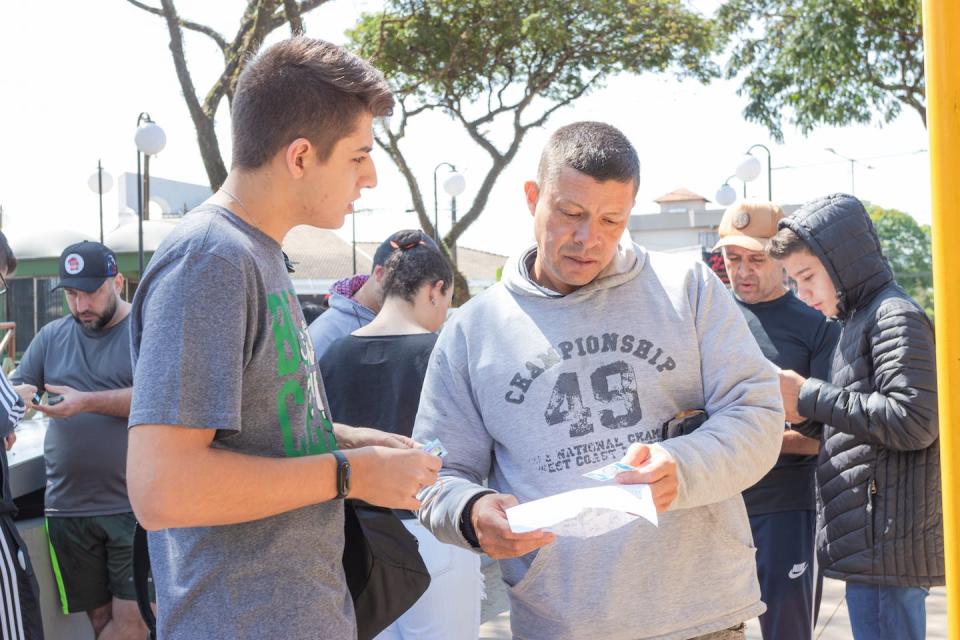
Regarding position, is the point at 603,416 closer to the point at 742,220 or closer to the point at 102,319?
the point at 742,220

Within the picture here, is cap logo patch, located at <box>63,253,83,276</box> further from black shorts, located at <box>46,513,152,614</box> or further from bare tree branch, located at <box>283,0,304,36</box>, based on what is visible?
bare tree branch, located at <box>283,0,304,36</box>

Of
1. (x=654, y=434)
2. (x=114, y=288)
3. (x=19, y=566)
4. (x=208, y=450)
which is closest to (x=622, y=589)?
(x=654, y=434)

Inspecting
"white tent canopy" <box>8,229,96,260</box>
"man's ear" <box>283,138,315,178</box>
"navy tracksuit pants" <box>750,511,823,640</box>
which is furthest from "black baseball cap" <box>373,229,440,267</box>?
"white tent canopy" <box>8,229,96,260</box>

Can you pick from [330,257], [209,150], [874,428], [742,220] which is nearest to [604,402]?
[874,428]

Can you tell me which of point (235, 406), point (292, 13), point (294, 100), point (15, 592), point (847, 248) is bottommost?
point (15, 592)

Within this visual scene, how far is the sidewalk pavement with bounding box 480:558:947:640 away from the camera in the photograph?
5.43 meters

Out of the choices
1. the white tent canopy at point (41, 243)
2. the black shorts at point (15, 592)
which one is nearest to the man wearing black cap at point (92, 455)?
the black shorts at point (15, 592)

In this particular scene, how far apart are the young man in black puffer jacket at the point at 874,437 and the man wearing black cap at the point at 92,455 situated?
3.17 meters

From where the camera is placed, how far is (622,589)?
81.0 inches

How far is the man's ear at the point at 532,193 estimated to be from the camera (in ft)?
7.95

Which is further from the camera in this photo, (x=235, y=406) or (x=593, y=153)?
(x=593, y=153)

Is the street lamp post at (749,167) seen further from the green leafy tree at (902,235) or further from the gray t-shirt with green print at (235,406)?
the green leafy tree at (902,235)

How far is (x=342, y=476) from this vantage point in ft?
5.69

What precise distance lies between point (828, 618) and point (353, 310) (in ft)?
11.5
